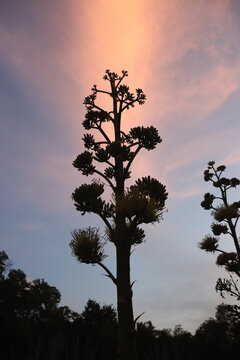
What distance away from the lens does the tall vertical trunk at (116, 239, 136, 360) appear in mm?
5353

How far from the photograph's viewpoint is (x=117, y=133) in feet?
26.9

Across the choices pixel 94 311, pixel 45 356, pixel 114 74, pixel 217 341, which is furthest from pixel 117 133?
pixel 94 311

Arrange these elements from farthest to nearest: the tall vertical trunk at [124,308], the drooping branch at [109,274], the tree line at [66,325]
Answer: the tree line at [66,325], the drooping branch at [109,274], the tall vertical trunk at [124,308]

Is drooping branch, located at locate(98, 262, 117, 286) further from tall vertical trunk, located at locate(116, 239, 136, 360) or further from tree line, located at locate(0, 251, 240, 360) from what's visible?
tree line, located at locate(0, 251, 240, 360)

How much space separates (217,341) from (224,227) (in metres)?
29.9

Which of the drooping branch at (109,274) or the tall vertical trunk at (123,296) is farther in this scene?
the drooping branch at (109,274)

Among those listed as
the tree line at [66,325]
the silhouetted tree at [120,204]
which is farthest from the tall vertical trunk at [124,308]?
the tree line at [66,325]

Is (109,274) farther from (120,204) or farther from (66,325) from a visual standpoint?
(66,325)

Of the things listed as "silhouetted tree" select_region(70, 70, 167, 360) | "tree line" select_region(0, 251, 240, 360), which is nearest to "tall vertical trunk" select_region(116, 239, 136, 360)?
"silhouetted tree" select_region(70, 70, 167, 360)

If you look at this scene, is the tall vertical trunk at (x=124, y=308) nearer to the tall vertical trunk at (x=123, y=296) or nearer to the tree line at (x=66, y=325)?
the tall vertical trunk at (x=123, y=296)

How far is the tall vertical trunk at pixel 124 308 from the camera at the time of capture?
17.6ft

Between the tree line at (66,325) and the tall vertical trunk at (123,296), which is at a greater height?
the tree line at (66,325)

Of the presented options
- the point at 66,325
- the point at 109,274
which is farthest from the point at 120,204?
the point at 66,325

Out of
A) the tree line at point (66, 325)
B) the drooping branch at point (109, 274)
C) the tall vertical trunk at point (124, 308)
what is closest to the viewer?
the tall vertical trunk at point (124, 308)
